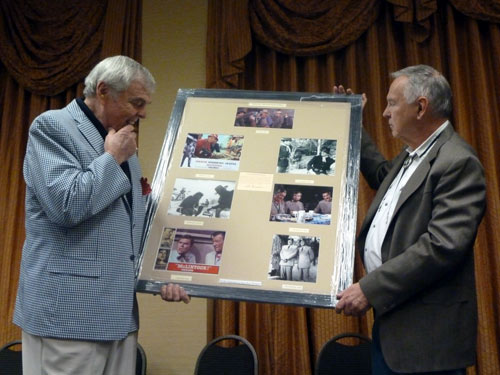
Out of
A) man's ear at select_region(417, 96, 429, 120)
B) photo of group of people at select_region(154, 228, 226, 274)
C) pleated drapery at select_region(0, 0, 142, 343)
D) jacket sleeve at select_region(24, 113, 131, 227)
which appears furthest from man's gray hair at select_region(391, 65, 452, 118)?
pleated drapery at select_region(0, 0, 142, 343)

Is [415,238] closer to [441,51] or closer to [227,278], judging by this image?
[227,278]

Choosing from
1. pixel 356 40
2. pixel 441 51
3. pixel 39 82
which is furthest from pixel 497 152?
pixel 39 82

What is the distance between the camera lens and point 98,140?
2.08 m

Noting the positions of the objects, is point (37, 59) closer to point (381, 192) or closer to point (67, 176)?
point (67, 176)

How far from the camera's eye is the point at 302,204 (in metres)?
2.22

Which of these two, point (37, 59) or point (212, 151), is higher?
point (37, 59)

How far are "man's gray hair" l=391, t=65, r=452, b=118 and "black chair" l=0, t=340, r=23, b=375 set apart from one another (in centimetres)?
287

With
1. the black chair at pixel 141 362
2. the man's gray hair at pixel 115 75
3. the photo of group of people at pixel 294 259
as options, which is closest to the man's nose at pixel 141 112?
the man's gray hair at pixel 115 75

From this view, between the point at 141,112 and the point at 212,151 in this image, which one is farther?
the point at 212,151

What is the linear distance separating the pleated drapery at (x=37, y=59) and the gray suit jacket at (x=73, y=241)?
232cm

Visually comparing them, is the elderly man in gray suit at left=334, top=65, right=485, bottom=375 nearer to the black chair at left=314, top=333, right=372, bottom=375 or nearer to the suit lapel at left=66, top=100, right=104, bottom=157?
the suit lapel at left=66, top=100, right=104, bottom=157

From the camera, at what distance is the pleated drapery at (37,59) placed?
13.7ft

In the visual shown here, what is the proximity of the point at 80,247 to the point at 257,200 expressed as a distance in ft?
2.31

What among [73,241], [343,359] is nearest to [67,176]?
[73,241]
